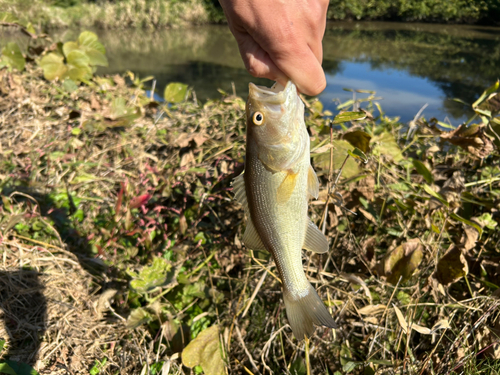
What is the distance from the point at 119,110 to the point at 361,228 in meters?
→ 2.61

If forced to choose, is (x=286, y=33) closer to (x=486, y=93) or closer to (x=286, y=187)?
(x=286, y=187)

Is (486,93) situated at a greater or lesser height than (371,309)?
greater

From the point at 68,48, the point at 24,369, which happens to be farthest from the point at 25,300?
the point at 68,48

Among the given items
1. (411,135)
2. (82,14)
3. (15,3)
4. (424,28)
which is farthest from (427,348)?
(82,14)

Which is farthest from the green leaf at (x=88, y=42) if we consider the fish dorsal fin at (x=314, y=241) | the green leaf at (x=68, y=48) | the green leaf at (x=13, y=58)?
the fish dorsal fin at (x=314, y=241)

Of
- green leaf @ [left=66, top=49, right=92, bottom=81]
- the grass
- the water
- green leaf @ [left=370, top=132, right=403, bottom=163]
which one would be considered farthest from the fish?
green leaf @ [left=66, top=49, right=92, bottom=81]

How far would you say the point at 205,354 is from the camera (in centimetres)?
194

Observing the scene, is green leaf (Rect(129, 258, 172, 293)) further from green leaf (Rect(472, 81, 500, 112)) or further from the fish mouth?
green leaf (Rect(472, 81, 500, 112))

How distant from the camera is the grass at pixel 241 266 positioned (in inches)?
75.1

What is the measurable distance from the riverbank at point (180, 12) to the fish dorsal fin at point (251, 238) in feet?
55.9

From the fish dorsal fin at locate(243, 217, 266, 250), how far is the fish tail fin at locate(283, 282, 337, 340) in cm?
21

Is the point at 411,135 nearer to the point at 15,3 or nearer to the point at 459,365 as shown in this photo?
the point at 459,365

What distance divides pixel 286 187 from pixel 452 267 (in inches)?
45.6

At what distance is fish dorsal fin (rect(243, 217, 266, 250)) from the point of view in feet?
4.53
